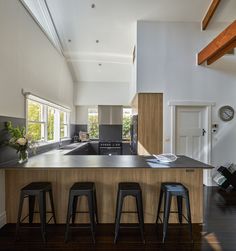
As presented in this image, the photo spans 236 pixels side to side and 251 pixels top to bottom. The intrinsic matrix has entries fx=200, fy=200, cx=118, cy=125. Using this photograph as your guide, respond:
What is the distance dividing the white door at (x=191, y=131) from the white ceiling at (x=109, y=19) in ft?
6.82

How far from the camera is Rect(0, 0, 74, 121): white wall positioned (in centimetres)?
269

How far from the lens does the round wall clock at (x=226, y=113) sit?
4.72 meters

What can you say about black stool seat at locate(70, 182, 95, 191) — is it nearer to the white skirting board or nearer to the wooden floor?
the wooden floor

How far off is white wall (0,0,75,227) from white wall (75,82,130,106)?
7.85ft

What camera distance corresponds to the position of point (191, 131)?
188 inches

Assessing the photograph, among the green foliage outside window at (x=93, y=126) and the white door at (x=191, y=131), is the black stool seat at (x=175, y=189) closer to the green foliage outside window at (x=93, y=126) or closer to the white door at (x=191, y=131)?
the white door at (x=191, y=131)

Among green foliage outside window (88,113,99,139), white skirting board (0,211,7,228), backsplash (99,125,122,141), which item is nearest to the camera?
white skirting board (0,211,7,228)

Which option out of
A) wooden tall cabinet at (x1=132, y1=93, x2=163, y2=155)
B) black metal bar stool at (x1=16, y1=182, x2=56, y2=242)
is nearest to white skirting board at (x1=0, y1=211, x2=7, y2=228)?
black metal bar stool at (x1=16, y1=182, x2=56, y2=242)

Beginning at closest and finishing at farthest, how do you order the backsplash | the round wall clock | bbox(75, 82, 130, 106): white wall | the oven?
the round wall clock, the oven, bbox(75, 82, 130, 106): white wall, the backsplash

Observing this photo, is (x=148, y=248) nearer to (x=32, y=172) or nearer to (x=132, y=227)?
(x=132, y=227)

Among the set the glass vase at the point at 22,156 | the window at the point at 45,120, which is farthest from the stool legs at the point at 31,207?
the window at the point at 45,120

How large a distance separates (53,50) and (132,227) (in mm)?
4016

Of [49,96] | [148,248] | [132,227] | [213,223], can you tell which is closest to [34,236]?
[132,227]

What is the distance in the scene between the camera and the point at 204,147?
15.5 feet
